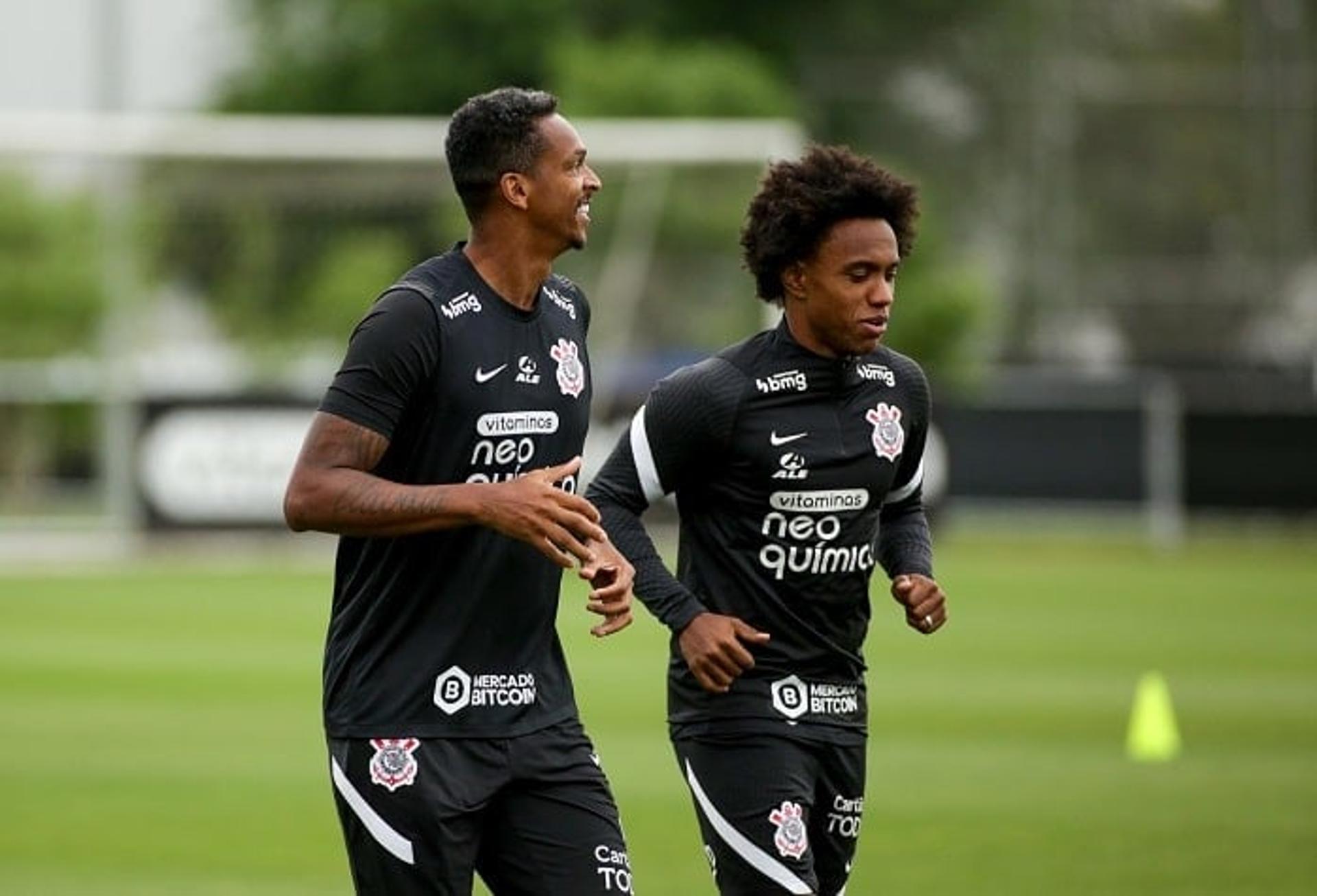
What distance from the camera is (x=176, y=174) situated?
33375 millimetres

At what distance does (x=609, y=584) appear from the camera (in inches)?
250

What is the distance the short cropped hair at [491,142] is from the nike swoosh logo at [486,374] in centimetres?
40

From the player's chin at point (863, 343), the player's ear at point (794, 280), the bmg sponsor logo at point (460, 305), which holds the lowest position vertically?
the player's chin at point (863, 343)

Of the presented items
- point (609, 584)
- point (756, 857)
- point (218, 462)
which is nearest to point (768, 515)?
point (756, 857)

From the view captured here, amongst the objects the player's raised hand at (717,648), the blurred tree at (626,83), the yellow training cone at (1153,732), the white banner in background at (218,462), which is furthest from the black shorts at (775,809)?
the blurred tree at (626,83)

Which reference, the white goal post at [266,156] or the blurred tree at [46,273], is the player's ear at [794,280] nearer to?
the white goal post at [266,156]

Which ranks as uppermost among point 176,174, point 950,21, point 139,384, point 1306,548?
point 950,21

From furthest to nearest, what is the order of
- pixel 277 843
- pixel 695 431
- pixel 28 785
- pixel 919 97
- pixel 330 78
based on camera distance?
pixel 330 78
pixel 919 97
pixel 28 785
pixel 277 843
pixel 695 431

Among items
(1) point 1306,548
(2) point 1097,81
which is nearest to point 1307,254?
(2) point 1097,81

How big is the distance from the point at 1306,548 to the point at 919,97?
56.8 ft

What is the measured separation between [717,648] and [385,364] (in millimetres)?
1290

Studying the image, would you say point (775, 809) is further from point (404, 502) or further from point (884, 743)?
point (884, 743)

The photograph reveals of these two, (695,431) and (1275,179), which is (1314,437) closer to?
(1275,179)

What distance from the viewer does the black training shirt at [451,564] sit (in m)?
6.44
